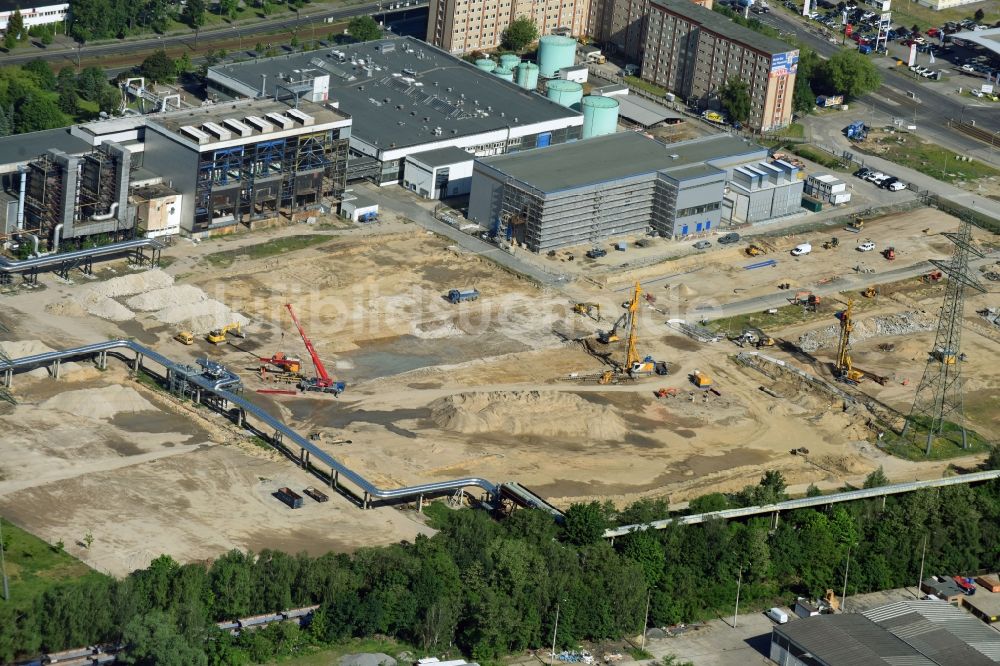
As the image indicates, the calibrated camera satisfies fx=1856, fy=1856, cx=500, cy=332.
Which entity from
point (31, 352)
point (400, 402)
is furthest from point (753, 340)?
point (31, 352)

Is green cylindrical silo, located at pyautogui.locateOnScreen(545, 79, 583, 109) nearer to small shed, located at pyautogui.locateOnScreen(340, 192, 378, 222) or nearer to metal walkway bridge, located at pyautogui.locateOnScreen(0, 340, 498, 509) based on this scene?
small shed, located at pyautogui.locateOnScreen(340, 192, 378, 222)

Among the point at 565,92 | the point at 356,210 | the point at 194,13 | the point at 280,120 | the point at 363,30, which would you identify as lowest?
the point at 356,210

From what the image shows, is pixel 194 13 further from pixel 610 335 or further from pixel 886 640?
pixel 886 640

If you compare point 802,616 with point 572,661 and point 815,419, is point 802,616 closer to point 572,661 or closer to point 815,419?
point 572,661

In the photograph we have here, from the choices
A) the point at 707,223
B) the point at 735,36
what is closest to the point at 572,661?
the point at 707,223

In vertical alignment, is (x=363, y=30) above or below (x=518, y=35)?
below
